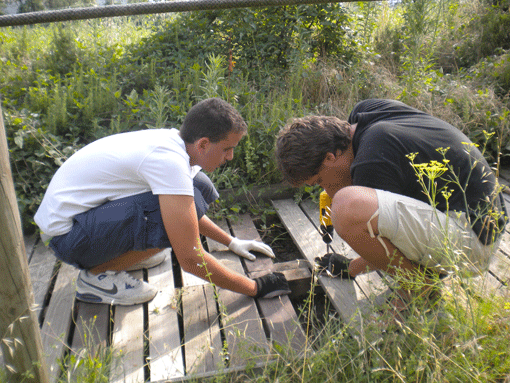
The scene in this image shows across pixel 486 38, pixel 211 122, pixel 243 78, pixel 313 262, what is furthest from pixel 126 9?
pixel 486 38

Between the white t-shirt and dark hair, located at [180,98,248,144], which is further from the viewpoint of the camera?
dark hair, located at [180,98,248,144]

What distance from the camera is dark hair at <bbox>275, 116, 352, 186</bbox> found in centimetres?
206

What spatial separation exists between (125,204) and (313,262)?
3.68 ft

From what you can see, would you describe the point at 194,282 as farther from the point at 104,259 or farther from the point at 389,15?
the point at 389,15

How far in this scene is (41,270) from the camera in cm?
244

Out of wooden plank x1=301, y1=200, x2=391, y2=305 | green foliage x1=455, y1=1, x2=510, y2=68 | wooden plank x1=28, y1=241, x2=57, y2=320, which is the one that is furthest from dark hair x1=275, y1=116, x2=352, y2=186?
green foliage x1=455, y1=1, x2=510, y2=68

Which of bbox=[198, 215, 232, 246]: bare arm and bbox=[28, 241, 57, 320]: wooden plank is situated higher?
bbox=[198, 215, 232, 246]: bare arm

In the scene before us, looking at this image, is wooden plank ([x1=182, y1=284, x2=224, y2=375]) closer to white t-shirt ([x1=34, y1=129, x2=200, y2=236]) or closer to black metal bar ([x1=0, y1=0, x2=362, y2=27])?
white t-shirt ([x1=34, y1=129, x2=200, y2=236])

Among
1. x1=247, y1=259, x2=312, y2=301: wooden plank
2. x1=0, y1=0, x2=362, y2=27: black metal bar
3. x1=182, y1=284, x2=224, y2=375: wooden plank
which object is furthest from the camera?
x1=247, y1=259, x2=312, y2=301: wooden plank

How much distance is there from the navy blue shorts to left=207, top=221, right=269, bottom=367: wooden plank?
46cm

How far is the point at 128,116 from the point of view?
338 centimetres

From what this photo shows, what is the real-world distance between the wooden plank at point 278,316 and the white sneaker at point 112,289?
606 millimetres

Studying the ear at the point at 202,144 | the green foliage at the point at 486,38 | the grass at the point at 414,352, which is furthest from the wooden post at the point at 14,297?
the green foliage at the point at 486,38

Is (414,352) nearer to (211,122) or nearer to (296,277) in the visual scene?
(296,277)
